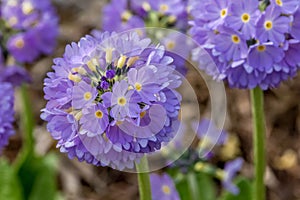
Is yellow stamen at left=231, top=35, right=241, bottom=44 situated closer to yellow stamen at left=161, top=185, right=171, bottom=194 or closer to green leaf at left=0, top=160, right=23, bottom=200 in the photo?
yellow stamen at left=161, top=185, right=171, bottom=194

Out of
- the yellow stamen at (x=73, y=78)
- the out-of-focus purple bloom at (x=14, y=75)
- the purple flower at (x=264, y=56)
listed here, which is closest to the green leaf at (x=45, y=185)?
the out-of-focus purple bloom at (x=14, y=75)

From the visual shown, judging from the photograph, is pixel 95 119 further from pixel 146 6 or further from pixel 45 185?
pixel 45 185

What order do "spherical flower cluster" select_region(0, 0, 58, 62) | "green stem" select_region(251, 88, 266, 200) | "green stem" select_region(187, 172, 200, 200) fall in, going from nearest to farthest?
"green stem" select_region(251, 88, 266, 200) → "green stem" select_region(187, 172, 200, 200) → "spherical flower cluster" select_region(0, 0, 58, 62)

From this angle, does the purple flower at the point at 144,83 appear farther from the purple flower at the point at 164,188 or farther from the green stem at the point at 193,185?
the green stem at the point at 193,185

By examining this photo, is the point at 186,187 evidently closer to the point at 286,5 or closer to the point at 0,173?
the point at 0,173

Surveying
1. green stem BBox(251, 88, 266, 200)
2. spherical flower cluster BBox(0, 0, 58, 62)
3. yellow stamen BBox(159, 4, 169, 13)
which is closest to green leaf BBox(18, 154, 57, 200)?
spherical flower cluster BBox(0, 0, 58, 62)

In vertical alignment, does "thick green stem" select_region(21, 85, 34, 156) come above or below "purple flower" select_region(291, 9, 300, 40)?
above
